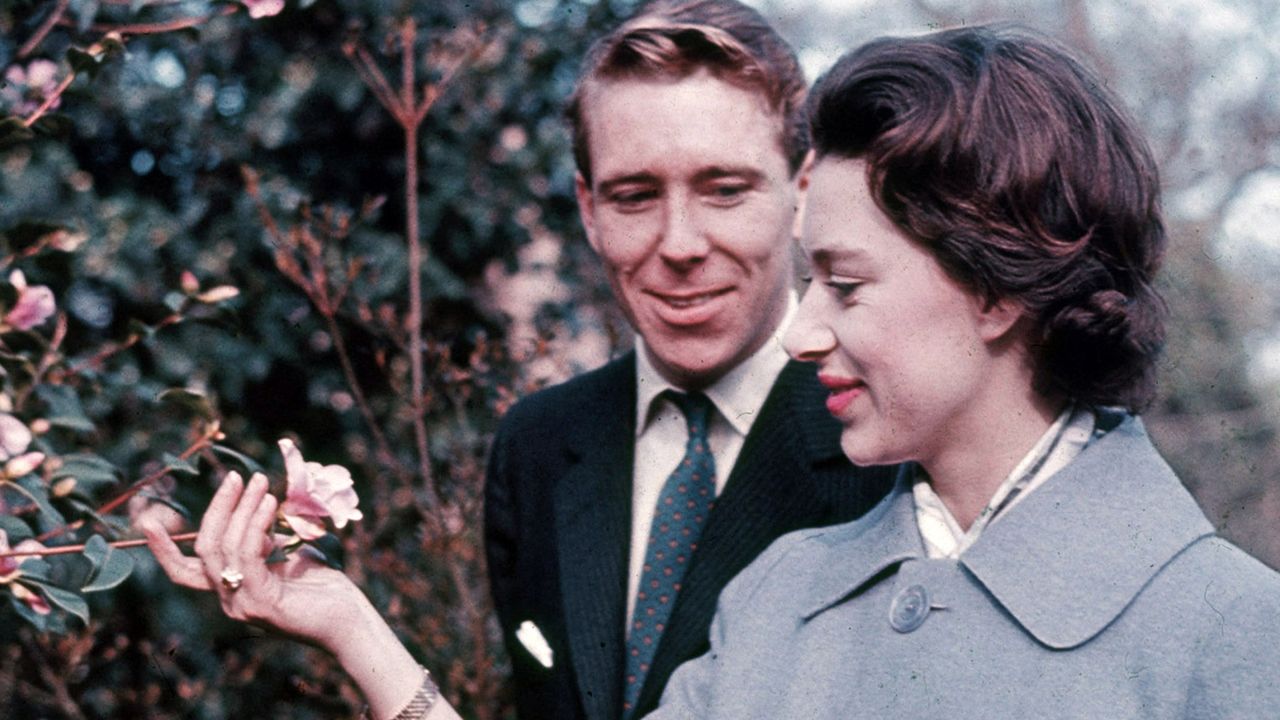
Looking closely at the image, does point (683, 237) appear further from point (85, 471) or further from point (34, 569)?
point (34, 569)

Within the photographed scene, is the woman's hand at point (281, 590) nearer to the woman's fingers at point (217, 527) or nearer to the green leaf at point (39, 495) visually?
the woman's fingers at point (217, 527)

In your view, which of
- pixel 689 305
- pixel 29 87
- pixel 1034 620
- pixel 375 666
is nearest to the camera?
pixel 1034 620

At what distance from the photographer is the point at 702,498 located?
2.49 metres

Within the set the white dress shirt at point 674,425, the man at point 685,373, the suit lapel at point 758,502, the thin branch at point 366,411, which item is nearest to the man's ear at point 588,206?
the man at point 685,373

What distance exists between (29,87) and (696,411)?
Answer: 4.21ft

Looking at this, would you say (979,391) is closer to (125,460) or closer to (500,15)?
(125,460)

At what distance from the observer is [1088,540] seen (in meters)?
1.73

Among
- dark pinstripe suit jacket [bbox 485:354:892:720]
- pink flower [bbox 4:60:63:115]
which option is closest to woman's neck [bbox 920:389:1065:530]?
dark pinstripe suit jacket [bbox 485:354:892:720]

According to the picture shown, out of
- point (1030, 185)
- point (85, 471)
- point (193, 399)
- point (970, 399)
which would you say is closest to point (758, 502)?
point (970, 399)

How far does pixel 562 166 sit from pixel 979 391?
228 cm

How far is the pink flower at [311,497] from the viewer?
1.79m

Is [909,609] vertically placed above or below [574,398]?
above

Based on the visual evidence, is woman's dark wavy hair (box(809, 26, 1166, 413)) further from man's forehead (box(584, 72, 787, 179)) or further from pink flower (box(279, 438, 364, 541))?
pink flower (box(279, 438, 364, 541))

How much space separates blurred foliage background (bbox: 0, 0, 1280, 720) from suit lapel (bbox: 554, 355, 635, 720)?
18.6 inches
